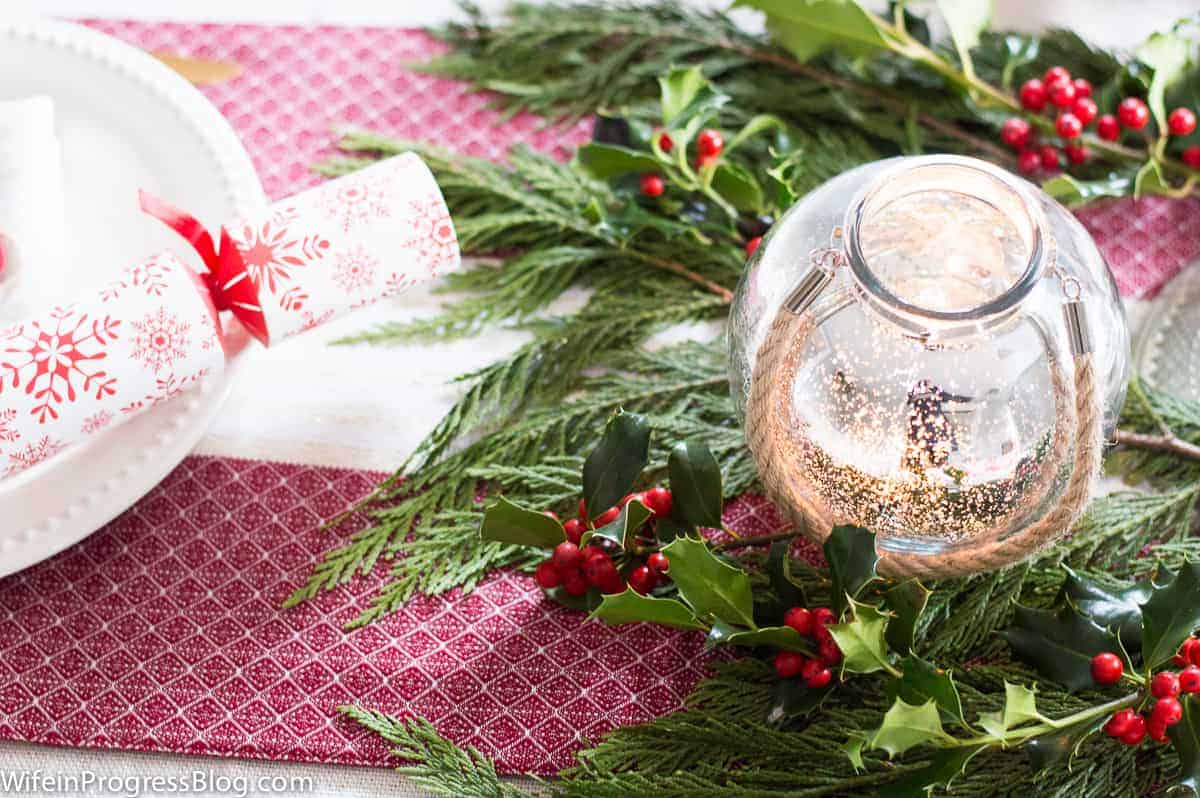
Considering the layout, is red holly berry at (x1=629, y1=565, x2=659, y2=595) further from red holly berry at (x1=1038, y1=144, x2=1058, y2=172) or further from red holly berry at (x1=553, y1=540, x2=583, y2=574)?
red holly berry at (x1=1038, y1=144, x2=1058, y2=172)

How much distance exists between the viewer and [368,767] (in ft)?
1.98

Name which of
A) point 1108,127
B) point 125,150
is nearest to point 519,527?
point 125,150

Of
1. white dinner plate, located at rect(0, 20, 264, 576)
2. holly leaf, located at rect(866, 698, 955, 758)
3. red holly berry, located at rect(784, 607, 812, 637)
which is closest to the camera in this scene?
holly leaf, located at rect(866, 698, 955, 758)

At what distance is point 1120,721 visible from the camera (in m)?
0.54

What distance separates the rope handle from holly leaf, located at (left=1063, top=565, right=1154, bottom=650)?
0.03 metres

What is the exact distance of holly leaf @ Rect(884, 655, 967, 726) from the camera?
20.5 inches

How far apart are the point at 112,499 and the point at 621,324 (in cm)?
29

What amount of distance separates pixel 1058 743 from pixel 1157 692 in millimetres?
49

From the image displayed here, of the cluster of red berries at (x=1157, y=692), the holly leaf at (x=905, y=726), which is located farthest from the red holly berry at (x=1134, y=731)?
the holly leaf at (x=905, y=726)

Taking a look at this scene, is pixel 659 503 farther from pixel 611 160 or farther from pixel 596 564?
pixel 611 160

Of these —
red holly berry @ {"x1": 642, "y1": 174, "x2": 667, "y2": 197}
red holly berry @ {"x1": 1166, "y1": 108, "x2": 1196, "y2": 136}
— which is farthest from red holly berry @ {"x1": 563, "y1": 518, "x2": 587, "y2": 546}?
red holly berry @ {"x1": 1166, "y1": 108, "x2": 1196, "y2": 136}

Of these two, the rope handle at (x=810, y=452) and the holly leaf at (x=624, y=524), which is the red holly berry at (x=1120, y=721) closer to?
the rope handle at (x=810, y=452)

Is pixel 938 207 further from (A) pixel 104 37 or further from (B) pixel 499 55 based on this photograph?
(A) pixel 104 37

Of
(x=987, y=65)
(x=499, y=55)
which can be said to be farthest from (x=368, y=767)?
(x=987, y=65)
